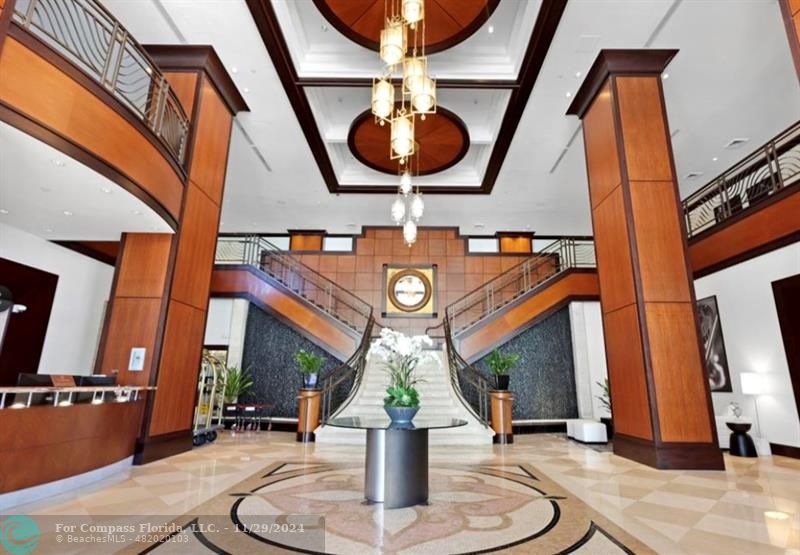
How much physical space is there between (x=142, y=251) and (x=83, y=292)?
14.6 feet

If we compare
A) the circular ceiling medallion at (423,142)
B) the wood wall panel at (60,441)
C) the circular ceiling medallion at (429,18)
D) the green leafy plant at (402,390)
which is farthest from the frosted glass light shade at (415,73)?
the wood wall panel at (60,441)

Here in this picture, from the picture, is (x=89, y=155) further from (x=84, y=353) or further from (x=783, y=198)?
(x=783, y=198)

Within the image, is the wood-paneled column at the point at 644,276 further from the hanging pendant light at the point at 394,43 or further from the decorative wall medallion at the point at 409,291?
the decorative wall medallion at the point at 409,291

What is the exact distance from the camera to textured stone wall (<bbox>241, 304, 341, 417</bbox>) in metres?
9.54

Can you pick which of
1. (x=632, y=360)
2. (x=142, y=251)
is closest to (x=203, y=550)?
(x=142, y=251)

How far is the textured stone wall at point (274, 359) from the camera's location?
9539mm

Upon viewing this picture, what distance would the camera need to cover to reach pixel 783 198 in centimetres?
589

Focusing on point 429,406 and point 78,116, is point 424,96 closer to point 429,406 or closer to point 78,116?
point 78,116

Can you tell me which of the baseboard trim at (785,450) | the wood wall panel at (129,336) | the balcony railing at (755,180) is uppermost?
the balcony railing at (755,180)

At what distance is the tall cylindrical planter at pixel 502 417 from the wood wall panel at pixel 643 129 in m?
4.18

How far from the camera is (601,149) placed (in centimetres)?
631

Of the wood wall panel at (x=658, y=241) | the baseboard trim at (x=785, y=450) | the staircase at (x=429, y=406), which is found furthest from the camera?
the staircase at (x=429, y=406)

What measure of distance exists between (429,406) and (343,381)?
2037 mm

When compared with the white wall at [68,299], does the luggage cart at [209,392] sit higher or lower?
lower
